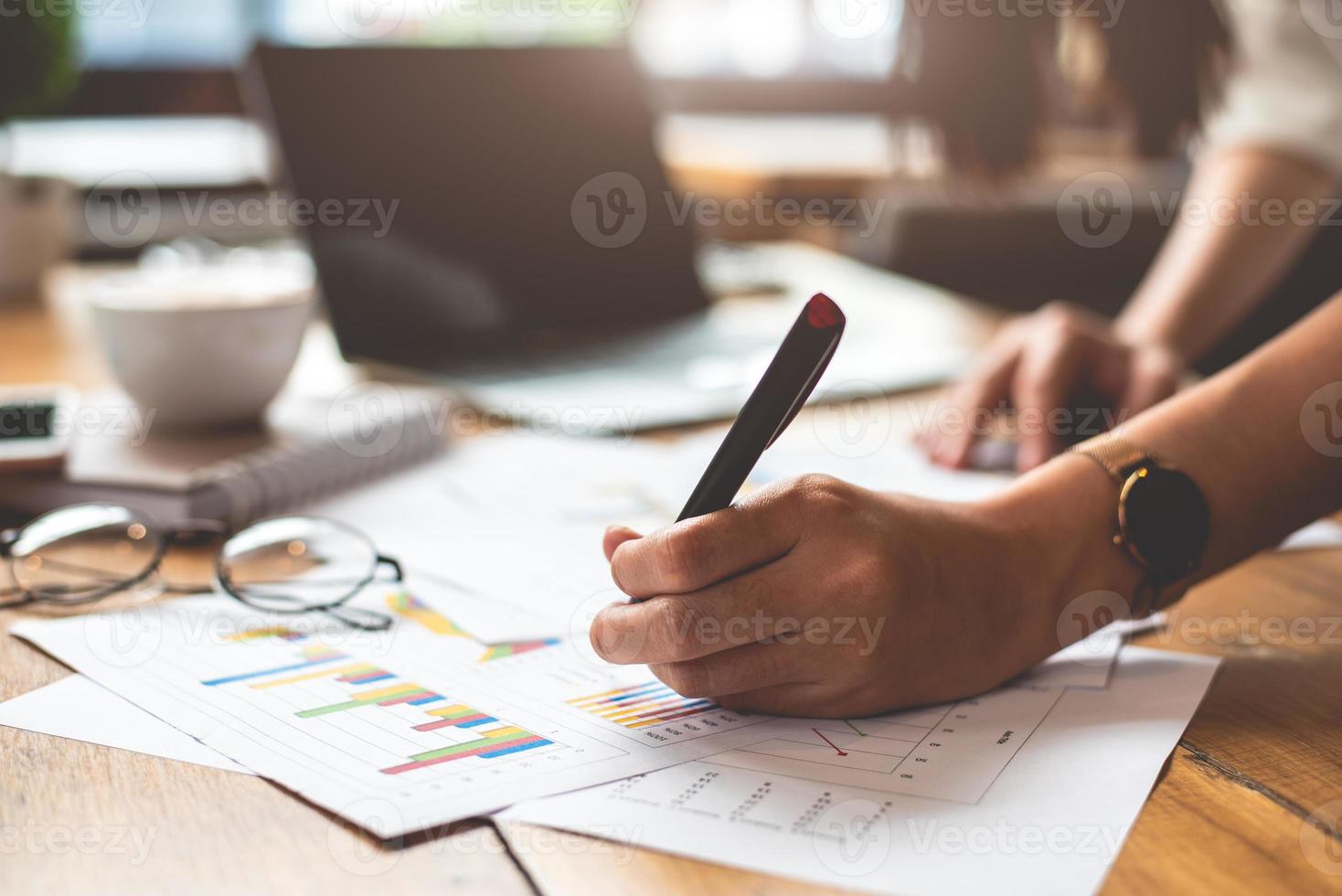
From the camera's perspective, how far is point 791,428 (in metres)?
0.94

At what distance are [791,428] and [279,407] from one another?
405 millimetres

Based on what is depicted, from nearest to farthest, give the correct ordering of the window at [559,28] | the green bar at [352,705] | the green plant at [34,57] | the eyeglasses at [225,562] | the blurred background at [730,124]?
the green bar at [352,705] → the eyeglasses at [225,562] → the green plant at [34,57] → the blurred background at [730,124] → the window at [559,28]

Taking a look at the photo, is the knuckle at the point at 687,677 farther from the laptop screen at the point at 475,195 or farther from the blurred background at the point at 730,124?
the blurred background at the point at 730,124

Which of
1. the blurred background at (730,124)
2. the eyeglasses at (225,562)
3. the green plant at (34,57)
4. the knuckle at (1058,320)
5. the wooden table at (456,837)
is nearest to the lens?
the wooden table at (456,837)

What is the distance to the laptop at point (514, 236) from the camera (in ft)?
3.35

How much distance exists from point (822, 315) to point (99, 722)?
33 cm

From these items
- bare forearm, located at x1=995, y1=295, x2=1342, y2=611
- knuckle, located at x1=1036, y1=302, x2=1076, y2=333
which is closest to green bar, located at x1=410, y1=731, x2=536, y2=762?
bare forearm, located at x1=995, y1=295, x2=1342, y2=611

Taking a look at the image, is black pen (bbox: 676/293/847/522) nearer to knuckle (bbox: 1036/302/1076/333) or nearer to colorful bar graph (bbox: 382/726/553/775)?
colorful bar graph (bbox: 382/726/553/775)

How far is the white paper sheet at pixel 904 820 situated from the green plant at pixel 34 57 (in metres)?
1.37

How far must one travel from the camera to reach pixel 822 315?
1.42 ft

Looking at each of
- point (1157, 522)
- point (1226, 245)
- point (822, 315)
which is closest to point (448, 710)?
point (822, 315)

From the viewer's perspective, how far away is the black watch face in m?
0.54

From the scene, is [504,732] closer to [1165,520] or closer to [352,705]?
[352,705]

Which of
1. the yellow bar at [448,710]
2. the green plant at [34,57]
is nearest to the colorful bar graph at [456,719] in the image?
the yellow bar at [448,710]
